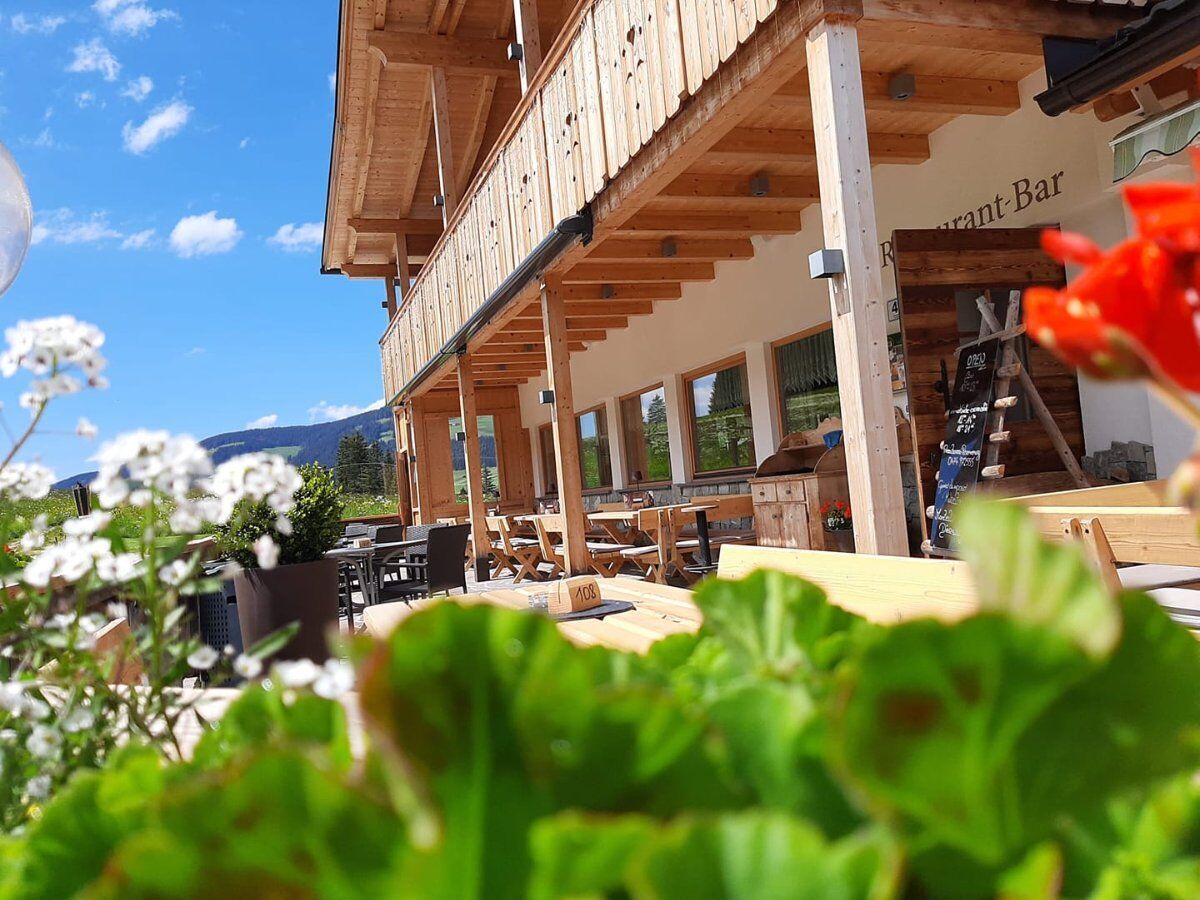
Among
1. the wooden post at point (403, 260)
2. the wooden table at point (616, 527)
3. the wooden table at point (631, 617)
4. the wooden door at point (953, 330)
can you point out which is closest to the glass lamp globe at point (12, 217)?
the wooden table at point (631, 617)

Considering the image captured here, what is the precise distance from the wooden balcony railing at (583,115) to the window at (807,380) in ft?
9.47

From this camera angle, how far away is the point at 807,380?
27.5 feet

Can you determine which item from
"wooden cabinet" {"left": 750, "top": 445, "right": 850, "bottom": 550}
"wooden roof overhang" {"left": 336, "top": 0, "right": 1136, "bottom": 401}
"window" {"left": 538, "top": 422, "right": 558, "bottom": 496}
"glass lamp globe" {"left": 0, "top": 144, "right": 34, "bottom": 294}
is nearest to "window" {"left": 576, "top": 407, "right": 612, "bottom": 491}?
"window" {"left": 538, "top": 422, "right": 558, "bottom": 496}

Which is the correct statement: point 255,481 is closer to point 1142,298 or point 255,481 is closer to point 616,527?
point 1142,298

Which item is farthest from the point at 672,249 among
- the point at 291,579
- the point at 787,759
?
the point at 787,759

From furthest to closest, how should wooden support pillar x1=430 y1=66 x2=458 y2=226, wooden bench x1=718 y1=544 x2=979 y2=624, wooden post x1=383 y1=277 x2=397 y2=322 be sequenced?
wooden post x1=383 y1=277 x2=397 y2=322
wooden support pillar x1=430 y1=66 x2=458 y2=226
wooden bench x1=718 y1=544 x2=979 y2=624

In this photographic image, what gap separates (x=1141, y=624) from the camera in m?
0.27

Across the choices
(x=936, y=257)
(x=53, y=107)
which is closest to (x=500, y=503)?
(x=936, y=257)

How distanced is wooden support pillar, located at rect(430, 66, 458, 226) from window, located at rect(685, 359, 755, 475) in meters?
3.48

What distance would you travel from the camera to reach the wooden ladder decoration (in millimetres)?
5375

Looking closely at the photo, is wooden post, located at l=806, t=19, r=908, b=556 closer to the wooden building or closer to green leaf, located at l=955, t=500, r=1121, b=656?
the wooden building

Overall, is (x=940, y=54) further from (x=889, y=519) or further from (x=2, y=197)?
(x=2, y=197)

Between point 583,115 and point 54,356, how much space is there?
5.12 metres

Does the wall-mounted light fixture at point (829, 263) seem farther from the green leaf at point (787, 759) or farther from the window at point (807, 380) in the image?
the window at point (807, 380)
